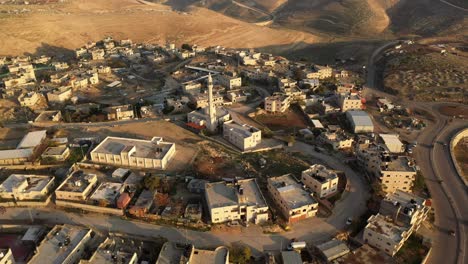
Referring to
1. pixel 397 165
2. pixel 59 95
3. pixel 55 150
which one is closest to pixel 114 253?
pixel 55 150

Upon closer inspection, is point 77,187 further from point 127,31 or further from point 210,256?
point 127,31

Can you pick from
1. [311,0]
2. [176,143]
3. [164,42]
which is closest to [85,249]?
[176,143]

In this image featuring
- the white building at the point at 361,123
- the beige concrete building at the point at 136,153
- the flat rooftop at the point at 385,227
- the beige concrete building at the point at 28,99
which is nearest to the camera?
the flat rooftop at the point at 385,227

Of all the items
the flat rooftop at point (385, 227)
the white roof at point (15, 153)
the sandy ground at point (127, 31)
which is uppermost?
the sandy ground at point (127, 31)

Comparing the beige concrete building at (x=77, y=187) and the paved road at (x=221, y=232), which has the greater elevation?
the beige concrete building at (x=77, y=187)

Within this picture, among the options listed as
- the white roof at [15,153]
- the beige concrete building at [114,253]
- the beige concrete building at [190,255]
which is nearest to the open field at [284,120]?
the beige concrete building at [190,255]

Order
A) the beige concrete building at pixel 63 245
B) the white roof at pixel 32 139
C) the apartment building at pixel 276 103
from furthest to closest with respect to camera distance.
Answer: the apartment building at pixel 276 103, the white roof at pixel 32 139, the beige concrete building at pixel 63 245

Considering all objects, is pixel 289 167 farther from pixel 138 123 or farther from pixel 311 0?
pixel 311 0

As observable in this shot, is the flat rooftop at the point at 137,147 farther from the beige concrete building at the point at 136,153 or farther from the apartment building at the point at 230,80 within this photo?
the apartment building at the point at 230,80
